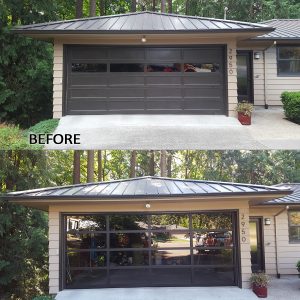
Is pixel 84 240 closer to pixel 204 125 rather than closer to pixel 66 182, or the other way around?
pixel 204 125

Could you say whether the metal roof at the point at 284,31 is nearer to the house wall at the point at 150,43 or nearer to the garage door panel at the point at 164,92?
the house wall at the point at 150,43

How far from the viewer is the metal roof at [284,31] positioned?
1476 cm

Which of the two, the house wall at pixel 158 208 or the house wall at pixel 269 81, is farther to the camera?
the house wall at pixel 269 81

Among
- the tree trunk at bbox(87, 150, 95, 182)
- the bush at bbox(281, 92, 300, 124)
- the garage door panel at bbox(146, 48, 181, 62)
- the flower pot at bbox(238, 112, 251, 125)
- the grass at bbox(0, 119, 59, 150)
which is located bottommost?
the tree trunk at bbox(87, 150, 95, 182)

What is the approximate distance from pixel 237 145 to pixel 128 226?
3385mm

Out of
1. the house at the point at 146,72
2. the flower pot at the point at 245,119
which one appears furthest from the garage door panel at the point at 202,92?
the flower pot at the point at 245,119

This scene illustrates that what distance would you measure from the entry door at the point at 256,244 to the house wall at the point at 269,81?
17.0 ft

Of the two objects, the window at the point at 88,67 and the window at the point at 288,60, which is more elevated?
the window at the point at 288,60

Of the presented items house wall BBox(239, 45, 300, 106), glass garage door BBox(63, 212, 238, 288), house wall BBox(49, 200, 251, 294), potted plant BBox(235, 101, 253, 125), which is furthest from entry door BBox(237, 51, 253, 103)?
glass garage door BBox(63, 212, 238, 288)

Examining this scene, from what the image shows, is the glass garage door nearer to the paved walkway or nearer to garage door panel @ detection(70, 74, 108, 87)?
the paved walkway

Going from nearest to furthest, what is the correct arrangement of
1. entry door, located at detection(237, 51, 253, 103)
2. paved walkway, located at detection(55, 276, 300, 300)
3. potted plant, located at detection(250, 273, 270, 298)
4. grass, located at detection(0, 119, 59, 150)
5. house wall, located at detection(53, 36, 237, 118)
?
paved walkway, located at detection(55, 276, 300, 300)
potted plant, located at detection(250, 273, 270, 298)
grass, located at detection(0, 119, 59, 150)
house wall, located at detection(53, 36, 237, 118)
entry door, located at detection(237, 51, 253, 103)

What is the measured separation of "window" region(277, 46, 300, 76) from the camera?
15.5 meters

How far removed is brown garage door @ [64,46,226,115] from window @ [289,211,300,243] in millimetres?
4053

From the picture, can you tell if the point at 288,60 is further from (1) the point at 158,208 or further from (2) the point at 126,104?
(1) the point at 158,208
